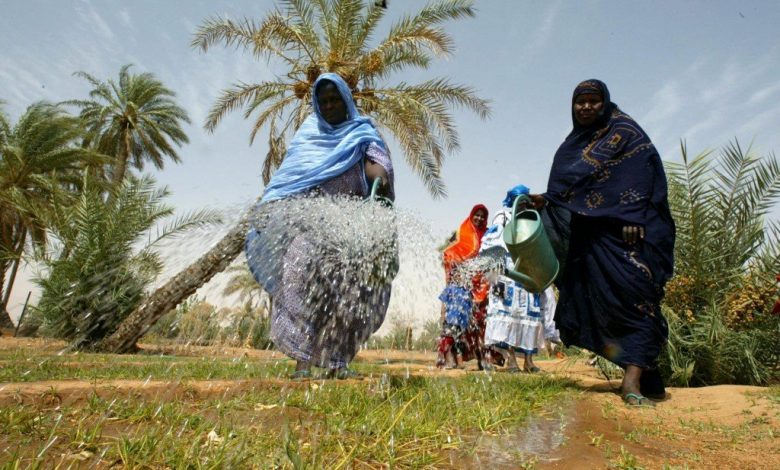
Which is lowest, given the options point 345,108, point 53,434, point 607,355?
point 53,434

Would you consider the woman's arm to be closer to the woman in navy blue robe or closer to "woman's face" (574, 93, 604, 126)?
the woman in navy blue robe

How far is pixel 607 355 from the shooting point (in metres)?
3.46

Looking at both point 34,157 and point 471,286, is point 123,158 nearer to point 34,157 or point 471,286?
point 34,157

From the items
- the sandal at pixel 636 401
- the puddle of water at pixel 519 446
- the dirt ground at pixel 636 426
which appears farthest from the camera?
the sandal at pixel 636 401

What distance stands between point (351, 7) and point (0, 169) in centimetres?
1302

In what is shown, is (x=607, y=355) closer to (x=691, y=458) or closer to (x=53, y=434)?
(x=691, y=458)

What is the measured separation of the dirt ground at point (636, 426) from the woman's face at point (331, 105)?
1.97 m

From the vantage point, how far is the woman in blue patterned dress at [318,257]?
349cm

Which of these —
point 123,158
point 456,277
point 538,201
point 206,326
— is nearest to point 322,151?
point 538,201

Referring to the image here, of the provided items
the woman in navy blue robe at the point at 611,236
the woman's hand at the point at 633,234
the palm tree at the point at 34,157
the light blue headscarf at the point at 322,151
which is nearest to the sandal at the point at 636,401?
the woman in navy blue robe at the point at 611,236

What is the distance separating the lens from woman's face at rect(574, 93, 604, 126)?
3.71 m

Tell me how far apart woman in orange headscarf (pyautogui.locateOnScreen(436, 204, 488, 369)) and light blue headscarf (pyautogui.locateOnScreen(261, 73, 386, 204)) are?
2704mm

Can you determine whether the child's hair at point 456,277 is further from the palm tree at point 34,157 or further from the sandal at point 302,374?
the palm tree at point 34,157

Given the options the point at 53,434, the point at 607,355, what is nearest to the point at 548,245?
the point at 607,355
